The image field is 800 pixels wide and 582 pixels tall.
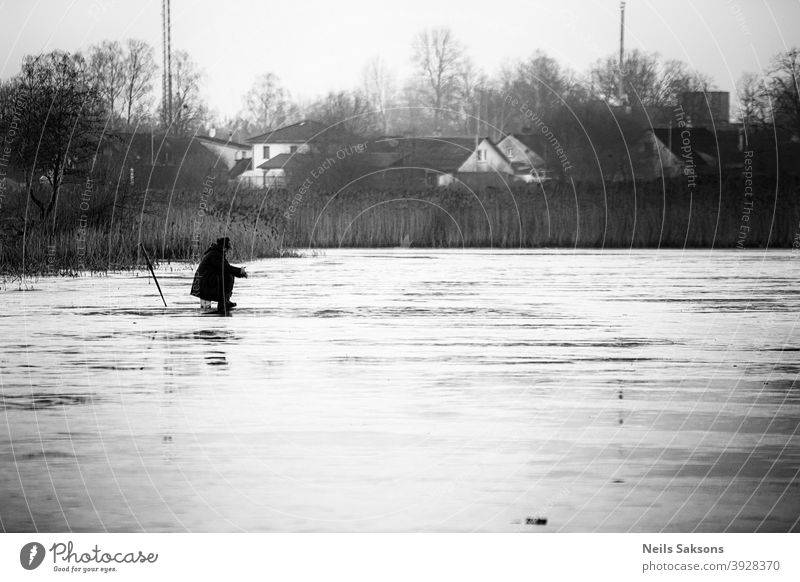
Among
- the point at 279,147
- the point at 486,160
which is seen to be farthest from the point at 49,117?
the point at 279,147

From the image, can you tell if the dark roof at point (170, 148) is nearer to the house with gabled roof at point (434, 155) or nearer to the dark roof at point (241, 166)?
the house with gabled roof at point (434, 155)

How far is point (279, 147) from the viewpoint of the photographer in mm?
105250

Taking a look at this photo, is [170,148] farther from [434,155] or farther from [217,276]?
[217,276]

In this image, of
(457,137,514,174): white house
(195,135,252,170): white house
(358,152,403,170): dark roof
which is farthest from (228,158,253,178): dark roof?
(457,137,514,174): white house

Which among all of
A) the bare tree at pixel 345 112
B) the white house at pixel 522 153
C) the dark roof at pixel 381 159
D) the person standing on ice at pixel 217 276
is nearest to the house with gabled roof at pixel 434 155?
the dark roof at pixel 381 159

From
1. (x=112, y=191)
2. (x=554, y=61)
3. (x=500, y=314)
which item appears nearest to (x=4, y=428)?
(x=500, y=314)

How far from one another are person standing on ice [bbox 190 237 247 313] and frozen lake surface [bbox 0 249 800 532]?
68cm

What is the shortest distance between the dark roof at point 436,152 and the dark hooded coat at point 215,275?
73.5 m

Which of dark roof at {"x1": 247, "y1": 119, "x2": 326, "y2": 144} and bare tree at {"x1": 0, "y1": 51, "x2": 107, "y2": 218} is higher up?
dark roof at {"x1": 247, "y1": 119, "x2": 326, "y2": 144}

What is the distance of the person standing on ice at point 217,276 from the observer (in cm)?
2092

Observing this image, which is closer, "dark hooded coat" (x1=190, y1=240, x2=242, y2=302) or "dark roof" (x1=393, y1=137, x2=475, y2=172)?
"dark hooded coat" (x1=190, y1=240, x2=242, y2=302)

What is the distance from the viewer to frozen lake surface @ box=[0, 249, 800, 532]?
25.2 ft
